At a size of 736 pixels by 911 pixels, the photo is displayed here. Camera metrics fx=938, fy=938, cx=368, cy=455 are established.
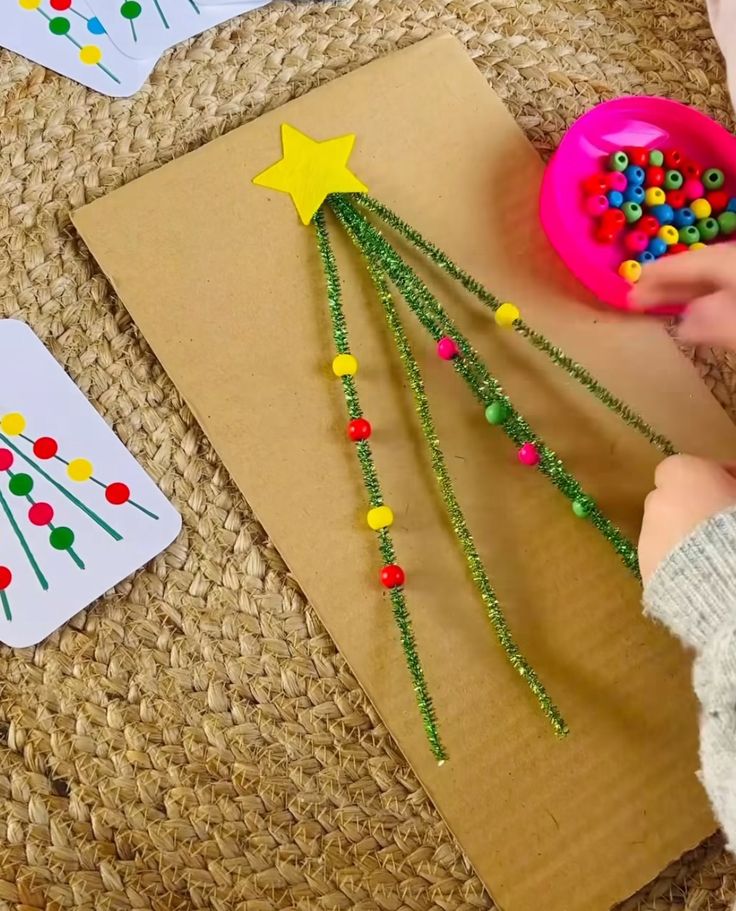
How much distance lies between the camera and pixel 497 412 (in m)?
0.61

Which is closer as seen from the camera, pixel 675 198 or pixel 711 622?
pixel 711 622

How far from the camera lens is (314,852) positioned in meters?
0.56

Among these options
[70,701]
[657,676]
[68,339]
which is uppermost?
[68,339]

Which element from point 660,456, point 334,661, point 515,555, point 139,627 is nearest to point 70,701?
point 139,627

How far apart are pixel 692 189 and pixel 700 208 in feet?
0.05

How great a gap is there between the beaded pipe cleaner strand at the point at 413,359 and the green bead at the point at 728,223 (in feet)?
0.51

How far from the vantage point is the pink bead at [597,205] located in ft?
→ 2.15

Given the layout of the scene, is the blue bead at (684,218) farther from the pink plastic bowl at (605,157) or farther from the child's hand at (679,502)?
the child's hand at (679,502)

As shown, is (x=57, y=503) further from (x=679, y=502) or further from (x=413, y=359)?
(x=679, y=502)

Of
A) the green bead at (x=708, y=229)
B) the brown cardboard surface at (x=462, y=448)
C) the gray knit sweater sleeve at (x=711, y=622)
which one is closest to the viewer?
the gray knit sweater sleeve at (x=711, y=622)

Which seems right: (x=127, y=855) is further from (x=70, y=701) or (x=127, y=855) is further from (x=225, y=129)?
(x=225, y=129)

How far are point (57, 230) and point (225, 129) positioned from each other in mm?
142

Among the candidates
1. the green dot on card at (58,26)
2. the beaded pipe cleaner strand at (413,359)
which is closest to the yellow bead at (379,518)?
the beaded pipe cleaner strand at (413,359)

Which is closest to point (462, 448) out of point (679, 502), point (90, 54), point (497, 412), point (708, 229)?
point (497, 412)
